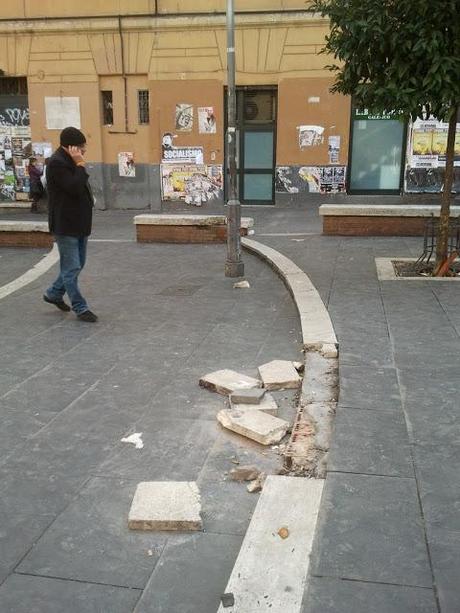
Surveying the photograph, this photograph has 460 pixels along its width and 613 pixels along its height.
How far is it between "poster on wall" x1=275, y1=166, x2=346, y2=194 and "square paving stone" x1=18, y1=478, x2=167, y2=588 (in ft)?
47.2

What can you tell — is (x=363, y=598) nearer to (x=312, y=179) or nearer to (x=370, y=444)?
(x=370, y=444)

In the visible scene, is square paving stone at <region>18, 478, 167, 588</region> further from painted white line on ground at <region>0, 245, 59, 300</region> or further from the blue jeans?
painted white line on ground at <region>0, 245, 59, 300</region>

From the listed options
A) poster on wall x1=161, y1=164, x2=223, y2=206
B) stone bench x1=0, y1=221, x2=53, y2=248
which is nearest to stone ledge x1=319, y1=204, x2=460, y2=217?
stone bench x1=0, y1=221, x2=53, y2=248

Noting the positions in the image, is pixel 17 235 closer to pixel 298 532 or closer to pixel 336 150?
pixel 336 150

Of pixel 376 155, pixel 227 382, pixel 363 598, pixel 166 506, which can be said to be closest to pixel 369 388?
pixel 227 382

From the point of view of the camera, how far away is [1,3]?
56.4 feet

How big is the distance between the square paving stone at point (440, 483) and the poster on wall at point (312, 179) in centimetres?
1393

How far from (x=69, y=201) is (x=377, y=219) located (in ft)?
22.1

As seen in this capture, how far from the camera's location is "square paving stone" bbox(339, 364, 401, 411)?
398 cm

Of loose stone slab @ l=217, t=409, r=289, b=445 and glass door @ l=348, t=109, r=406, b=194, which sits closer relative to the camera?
loose stone slab @ l=217, t=409, r=289, b=445

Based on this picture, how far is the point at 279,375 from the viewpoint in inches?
187

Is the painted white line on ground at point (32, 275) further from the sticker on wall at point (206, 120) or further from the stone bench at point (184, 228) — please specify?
the sticker on wall at point (206, 120)

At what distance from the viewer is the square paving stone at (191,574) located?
8.03 feet

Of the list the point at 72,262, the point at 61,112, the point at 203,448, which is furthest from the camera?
the point at 61,112
